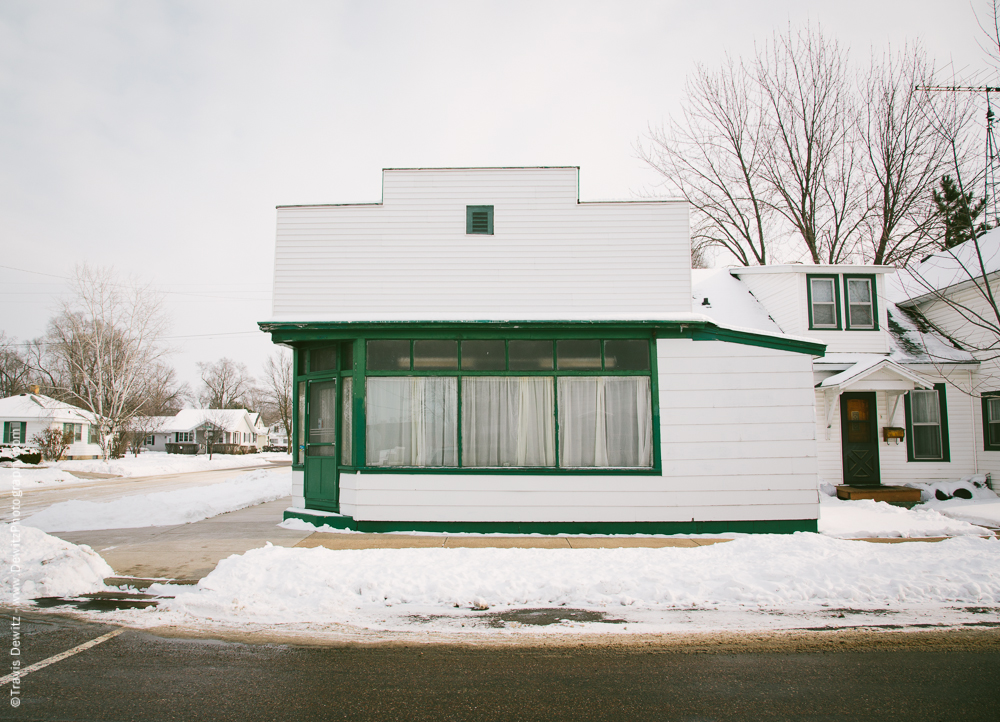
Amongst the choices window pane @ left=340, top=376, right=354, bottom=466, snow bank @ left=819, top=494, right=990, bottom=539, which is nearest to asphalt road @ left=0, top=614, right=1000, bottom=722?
snow bank @ left=819, top=494, right=990, bottom=539

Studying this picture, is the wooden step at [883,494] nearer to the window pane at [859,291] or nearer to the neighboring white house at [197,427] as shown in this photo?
the window pane at [859,291]

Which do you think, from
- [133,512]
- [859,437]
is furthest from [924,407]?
[133,512]

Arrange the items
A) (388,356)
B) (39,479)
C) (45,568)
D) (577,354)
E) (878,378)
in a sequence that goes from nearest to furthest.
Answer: (45,568) < (577,354) < (388,356) < (878,378) < (39,479)

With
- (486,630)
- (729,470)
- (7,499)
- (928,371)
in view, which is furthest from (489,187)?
(7,499)

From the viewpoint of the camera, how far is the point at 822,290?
14531mm

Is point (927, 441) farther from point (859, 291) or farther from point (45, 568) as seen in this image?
point (45, 568)

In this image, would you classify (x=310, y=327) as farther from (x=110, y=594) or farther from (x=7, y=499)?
(x=7, y=499)

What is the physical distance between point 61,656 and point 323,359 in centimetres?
636

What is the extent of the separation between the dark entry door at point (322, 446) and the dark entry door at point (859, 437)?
11604mm

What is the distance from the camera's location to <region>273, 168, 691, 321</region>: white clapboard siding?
33.5ft

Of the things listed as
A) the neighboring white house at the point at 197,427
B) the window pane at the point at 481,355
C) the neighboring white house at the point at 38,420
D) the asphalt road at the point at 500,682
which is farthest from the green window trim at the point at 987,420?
the neighboring white house at the point at 197,427

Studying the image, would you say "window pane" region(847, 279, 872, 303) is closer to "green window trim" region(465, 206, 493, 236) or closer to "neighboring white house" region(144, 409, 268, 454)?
"green window trim" region(465, 206, 493, 236)

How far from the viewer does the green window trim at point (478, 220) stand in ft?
34.6

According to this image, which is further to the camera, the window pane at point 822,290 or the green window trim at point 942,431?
the window pane at point 822,290
